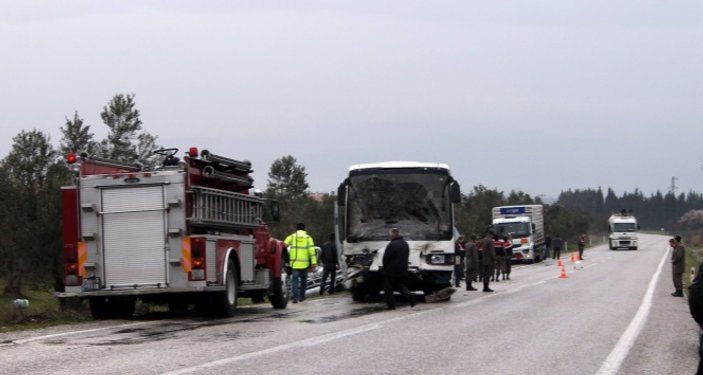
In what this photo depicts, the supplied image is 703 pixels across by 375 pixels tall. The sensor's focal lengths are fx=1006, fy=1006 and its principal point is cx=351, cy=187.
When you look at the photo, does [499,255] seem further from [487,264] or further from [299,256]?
[299,256]

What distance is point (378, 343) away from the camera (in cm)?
1311

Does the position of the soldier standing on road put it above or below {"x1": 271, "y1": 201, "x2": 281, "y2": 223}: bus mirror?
below

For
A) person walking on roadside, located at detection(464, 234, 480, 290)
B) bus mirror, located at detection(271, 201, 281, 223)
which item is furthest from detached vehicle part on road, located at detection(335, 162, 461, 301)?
person walking on roadside, located at detection(464, 234, 480, 290)

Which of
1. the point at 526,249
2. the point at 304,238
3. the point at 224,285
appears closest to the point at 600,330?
the point at 224,285

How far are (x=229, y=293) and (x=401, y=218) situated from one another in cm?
538

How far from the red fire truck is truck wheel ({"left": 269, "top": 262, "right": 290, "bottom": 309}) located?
2.97m

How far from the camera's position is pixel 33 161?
32.3 meters

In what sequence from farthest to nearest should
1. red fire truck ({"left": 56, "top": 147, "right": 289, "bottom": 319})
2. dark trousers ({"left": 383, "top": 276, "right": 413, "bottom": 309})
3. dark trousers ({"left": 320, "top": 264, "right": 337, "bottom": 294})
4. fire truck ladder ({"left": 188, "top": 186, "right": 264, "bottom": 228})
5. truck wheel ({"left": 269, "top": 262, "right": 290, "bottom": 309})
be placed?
dark trousers ({"left": 320, "top": 264, "right": 337, "bottom": 294}) < truck wheel ({"left": 269, "top": 262, "right": 290, "bottom": 309}) < dark trousers ({"left": 383, "top": 276, "right": 413, "bottom": 309}) < fire truck ladder ({"left": 188, "top": 186, "right": 264, "bottom": 228}) < red fire truck ({"left": 56, "top": 147, "right": 289, "bottom": 319})

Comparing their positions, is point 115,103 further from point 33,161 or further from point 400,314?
point 400,314

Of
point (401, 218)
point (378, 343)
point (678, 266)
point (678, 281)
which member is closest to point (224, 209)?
point (401, 218)

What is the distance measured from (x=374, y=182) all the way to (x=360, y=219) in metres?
0.89

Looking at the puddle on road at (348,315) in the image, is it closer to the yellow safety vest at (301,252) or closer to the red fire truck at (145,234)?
the red fire truck at (145,234)

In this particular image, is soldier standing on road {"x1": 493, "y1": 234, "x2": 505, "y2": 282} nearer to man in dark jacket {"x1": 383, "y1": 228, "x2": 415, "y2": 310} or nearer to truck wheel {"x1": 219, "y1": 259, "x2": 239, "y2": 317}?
man in dark jacket {"x1": 383, "y1": 228, "x2": 415, "y2": 310}

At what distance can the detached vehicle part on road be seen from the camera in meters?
22.0
